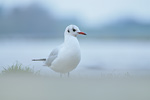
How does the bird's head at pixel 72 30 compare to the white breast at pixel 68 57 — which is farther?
the bird's head at pixel 72 30

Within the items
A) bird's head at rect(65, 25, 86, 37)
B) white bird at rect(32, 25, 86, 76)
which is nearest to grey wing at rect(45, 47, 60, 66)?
white bird at rect(32, 25, 86, 76)

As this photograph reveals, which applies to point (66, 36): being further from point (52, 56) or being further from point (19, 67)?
point (19, 67)

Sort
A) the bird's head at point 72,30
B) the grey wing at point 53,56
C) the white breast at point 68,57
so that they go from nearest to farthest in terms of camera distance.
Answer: the white breast at point 68,57
the bird's head at point 72,30
the grey wing at point 53,56

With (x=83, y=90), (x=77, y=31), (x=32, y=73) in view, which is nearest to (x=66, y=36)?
(x=77, y=31)

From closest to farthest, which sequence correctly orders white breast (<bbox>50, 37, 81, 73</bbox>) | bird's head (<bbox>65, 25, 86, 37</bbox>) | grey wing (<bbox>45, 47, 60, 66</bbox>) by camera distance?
white breast (<bbox>50, 37, 81, 73</bbox>), bird's head (<bbox>65, 25, 86, 37</bbox>), grey wing (<bbox>45, 47, 60, 66</bbox>)

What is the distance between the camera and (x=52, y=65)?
501 cm

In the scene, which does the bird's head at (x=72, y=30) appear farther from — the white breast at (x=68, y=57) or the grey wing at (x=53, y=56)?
the grey wing at (x=53, y=56)

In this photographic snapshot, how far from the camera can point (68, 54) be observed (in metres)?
4.59

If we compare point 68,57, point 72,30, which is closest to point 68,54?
point 68,57

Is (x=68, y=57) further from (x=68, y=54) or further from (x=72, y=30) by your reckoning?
(x=72, y=30)

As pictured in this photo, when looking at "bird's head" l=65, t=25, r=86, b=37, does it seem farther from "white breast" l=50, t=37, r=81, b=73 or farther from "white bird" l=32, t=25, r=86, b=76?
"white breast" l=50, t=37, r=81, b=73

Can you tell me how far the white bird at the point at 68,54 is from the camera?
457 cm

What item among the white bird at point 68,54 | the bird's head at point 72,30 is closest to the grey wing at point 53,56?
the white bird at point 68,54

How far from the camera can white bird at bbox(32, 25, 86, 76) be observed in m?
4.57
